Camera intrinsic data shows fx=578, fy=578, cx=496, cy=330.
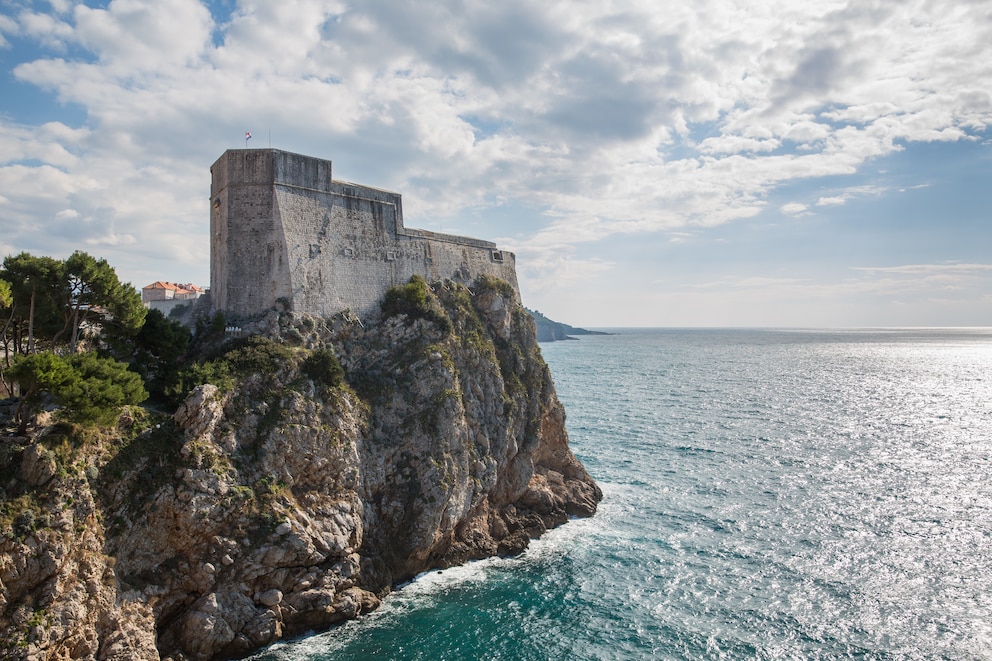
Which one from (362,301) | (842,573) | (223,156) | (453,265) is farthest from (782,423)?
(223,156)

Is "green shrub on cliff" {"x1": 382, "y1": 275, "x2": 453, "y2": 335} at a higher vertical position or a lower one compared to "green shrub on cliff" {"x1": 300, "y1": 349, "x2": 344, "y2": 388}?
higher

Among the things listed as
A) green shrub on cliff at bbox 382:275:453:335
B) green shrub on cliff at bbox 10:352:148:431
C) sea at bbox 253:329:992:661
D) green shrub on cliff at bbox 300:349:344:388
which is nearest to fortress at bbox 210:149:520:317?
A: green shrub on cliff at bbox 382:275:453:335

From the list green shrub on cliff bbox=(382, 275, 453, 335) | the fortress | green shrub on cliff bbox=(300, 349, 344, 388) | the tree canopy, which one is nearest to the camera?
the tree canopy

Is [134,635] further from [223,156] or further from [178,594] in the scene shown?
[223,156]

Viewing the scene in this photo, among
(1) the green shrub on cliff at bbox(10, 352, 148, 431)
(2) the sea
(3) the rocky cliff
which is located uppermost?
(1) the green shrub on cliff at bbox(10, 352, 148, 431)

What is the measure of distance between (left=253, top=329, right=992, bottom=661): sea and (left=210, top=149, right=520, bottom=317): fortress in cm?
1761

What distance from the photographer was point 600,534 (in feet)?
119

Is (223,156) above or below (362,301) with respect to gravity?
above

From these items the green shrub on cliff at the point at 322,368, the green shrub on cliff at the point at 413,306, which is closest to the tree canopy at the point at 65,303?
the green shrub on cliff at the point at 322,368

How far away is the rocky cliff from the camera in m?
20.0

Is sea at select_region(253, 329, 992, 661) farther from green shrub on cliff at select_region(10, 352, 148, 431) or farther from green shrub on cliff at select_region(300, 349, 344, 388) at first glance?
green shrub on cliff at select_region(10, 352, 148, 431)

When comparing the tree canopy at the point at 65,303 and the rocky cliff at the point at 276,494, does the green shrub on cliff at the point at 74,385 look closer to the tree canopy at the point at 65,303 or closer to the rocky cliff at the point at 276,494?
the rocky cliff at the point at 276,494

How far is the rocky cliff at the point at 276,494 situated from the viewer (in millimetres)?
19984

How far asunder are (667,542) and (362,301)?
2377 centimetres
